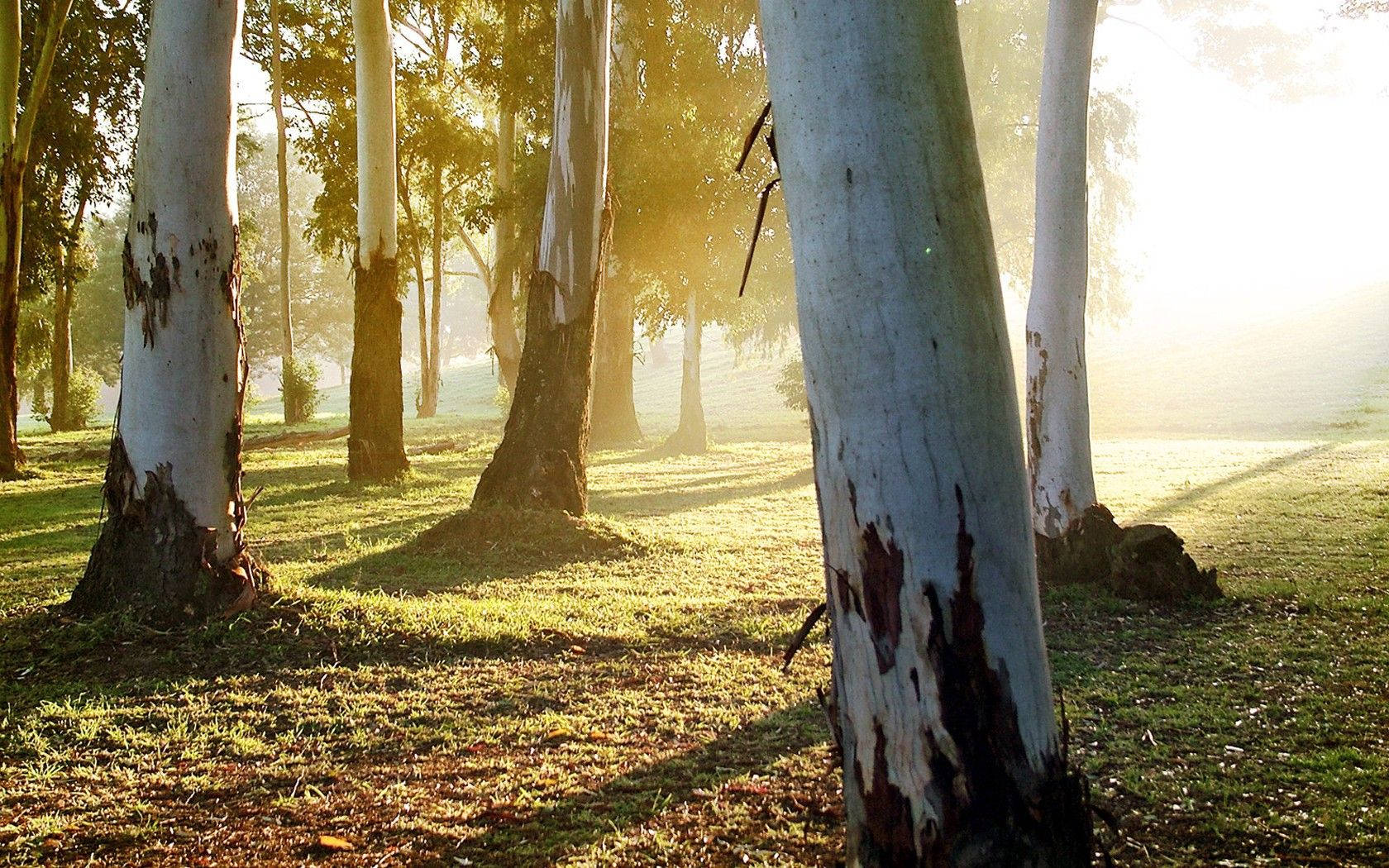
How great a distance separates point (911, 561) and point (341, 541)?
7.33 metres

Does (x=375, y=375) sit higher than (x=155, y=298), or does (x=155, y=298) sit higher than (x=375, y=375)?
(x=155, y=298)

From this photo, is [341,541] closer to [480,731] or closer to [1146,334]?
[480,731]

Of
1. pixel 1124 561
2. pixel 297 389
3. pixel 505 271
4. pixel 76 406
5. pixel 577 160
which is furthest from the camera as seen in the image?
pixel 76 406

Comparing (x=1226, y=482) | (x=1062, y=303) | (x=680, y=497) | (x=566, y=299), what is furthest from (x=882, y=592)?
(x=1226, y=482)

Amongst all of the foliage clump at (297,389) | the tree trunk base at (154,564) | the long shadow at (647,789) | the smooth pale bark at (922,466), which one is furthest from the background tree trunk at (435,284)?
the smooth pale bark at (922,466)

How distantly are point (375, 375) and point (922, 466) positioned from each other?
10.3 meters

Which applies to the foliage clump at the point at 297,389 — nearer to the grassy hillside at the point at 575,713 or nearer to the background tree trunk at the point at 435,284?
the background tree trunk at the point at 435,284

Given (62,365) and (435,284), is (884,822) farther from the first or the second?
(62,365)

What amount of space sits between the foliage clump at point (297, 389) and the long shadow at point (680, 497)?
13055mm

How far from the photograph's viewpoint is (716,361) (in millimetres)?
58969

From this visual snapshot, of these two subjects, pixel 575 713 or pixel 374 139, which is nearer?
pixel 575 713

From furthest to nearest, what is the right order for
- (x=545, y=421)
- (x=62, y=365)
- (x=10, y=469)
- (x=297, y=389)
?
(x=62, y=365), (x=297, y=389), (x=10, y=469), (x=545, y=421)

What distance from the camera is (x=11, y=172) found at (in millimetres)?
12492

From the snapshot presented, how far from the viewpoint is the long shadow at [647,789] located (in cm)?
304
